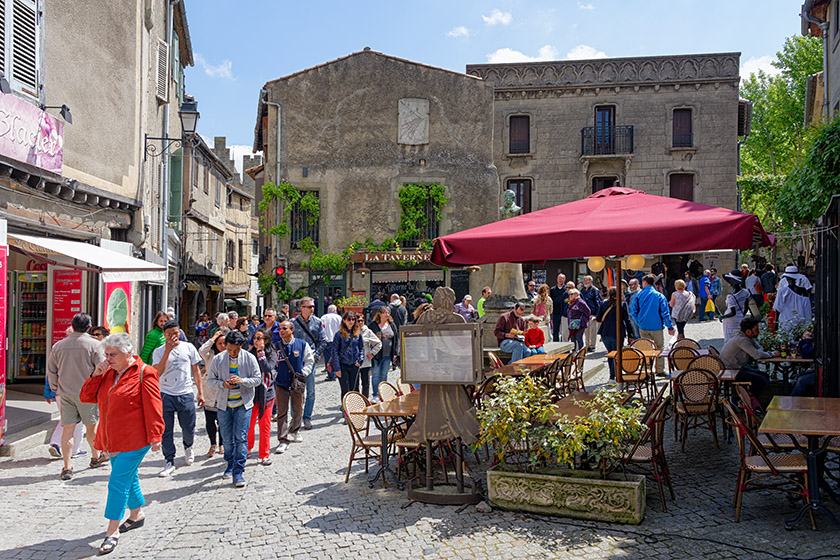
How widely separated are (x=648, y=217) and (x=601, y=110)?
953 inches

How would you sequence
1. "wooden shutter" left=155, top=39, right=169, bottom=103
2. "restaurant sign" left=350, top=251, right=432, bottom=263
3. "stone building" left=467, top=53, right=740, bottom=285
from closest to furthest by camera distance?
"wooden shutter" left=155, top=39, right=169, bottom=103
"restaurant sign" left=350, top=251, right=432, bottom=263
"stone building" left=467, top=53, right=740, bottom=285

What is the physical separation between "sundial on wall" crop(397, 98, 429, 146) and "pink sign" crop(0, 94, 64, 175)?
15981 millimetres

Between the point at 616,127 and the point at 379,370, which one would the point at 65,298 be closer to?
the point at 379,370

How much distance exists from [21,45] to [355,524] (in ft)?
27.1

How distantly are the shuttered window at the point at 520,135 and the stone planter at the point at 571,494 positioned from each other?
24600mm

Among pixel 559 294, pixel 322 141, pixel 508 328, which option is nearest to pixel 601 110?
pixel 322 141

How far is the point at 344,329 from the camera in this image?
33.2ft

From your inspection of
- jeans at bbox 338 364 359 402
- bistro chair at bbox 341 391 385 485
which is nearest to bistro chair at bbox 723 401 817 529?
bistro chair at bbox 341 391 385 485

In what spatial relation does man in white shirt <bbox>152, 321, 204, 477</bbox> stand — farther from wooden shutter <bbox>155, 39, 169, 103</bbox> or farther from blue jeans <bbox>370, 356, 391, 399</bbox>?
wooden shutter <bbox>155, 39, 169, 103</bbox>

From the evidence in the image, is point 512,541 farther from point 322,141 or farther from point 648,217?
point 322,141

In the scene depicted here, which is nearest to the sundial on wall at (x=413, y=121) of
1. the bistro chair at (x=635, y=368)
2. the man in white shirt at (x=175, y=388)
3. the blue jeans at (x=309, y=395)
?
the blue jeans at (x=309, y=395)

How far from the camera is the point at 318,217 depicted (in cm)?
2520

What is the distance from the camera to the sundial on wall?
1000 inches

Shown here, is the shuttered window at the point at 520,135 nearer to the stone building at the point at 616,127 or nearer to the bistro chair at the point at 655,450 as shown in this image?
the stone building at the point at 616,127
